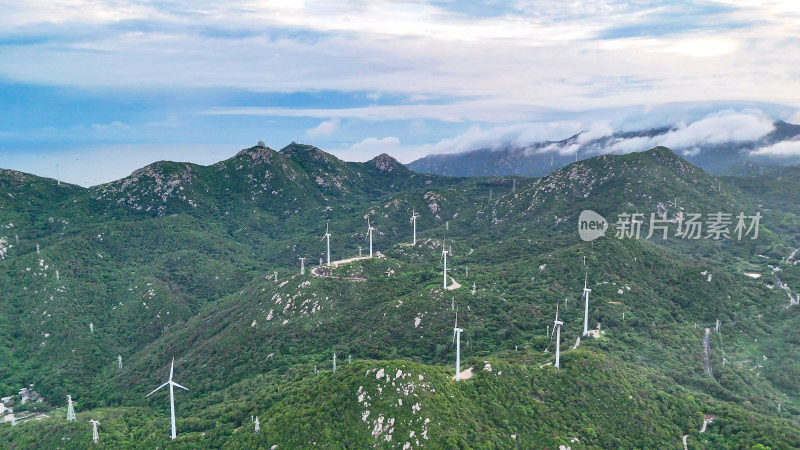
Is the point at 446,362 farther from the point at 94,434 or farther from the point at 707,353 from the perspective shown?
the point at 94,434

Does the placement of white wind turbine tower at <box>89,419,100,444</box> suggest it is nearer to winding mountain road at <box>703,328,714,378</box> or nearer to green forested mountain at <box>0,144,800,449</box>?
green forested mountain at <box>0,144,800,449</box>

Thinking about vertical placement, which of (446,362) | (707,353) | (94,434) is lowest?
(94,434)

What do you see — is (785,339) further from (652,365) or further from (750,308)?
(652,365)

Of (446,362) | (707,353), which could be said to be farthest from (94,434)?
(707,353)

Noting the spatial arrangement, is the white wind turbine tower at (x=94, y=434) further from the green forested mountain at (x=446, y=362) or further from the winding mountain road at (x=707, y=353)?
the winding mountain road at (x=707, y=353)

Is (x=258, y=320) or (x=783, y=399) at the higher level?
(x=258, y=320)

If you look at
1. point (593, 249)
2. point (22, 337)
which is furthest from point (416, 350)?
point (22, 337)

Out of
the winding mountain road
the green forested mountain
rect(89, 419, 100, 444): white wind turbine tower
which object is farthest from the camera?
the winding mountain road

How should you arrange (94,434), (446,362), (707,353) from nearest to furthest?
(94,434)
(446,362)
(707,353)

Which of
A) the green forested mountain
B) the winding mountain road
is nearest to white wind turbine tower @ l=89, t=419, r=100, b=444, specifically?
the green forested mountain

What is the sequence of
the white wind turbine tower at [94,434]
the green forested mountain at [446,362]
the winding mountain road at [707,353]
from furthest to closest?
1. the winding mountain road at [707,353]
2. the white wind turbine tower at [94,434]
3. the green forested mountain at [446,362]

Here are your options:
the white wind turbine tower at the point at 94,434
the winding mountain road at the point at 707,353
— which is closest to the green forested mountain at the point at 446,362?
the winding mountain road at the point at 707,353
